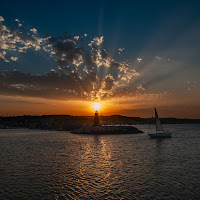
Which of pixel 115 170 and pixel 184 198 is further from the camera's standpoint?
pixel 115 170

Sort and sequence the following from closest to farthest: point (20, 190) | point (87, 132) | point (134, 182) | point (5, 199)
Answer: point (5, 199)
point (20, 190)
point (134, 182)
point (87, 132)

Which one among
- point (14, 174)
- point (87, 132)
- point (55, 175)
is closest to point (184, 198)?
point (55, 175)

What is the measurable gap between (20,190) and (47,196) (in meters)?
3.53

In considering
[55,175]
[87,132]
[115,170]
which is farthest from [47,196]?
[87,132]

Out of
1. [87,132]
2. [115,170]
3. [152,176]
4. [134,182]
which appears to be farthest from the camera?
[87,132]

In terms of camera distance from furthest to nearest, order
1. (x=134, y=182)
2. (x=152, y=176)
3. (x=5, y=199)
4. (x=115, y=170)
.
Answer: (x=115, y=170) → (x=152, y=176) → (x=134, y=182) → (x=5, y=199)

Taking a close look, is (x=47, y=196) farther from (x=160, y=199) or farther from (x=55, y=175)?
(x=160, y=199)

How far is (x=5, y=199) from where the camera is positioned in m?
17.1

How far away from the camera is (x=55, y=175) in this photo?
83.3 feet

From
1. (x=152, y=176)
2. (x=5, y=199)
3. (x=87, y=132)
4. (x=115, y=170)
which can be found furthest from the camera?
(x=87, y=132)

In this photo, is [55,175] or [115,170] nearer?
[55,175]

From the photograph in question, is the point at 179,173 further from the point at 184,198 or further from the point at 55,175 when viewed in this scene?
the point at 55,175

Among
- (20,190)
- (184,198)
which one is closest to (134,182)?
(184,198)

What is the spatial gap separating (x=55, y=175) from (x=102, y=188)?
27.0ft
